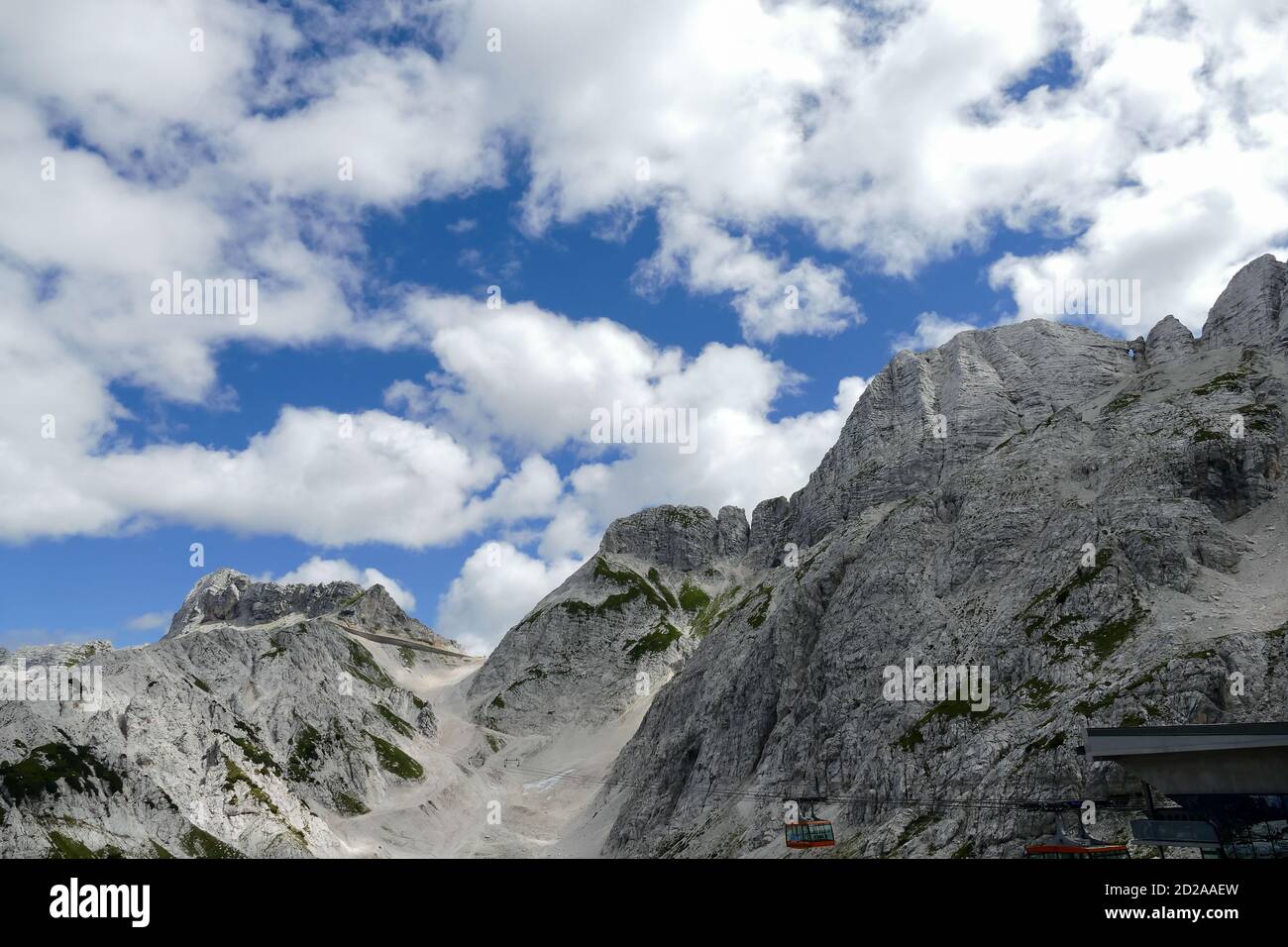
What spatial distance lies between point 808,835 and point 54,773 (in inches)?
4780

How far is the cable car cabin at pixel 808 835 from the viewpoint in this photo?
88325 millimetres

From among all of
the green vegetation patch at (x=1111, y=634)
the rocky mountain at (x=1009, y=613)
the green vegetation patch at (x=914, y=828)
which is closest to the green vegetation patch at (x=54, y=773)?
the rocky mountain at (x=1009, y=613)

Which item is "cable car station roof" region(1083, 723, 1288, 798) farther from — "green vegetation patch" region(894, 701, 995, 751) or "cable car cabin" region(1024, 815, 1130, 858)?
"green vegetation patch" region(894, 701, 995, 751)

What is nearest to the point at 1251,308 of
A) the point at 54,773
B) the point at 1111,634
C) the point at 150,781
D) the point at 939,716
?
the point at 1111,634

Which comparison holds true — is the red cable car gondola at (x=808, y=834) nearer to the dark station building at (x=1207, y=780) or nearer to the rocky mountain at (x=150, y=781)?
the dark station building at (x=1207, y=780)

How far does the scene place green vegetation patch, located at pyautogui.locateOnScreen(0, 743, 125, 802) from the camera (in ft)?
451

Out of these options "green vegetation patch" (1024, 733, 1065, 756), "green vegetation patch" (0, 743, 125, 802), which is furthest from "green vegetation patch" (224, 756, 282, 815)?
"green vegetation patch" (1024, 733, 1065, 756)

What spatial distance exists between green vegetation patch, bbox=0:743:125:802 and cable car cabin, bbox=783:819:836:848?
382 ft

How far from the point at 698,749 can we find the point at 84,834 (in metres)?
95.6

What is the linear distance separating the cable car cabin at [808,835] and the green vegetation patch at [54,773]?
116 metres
